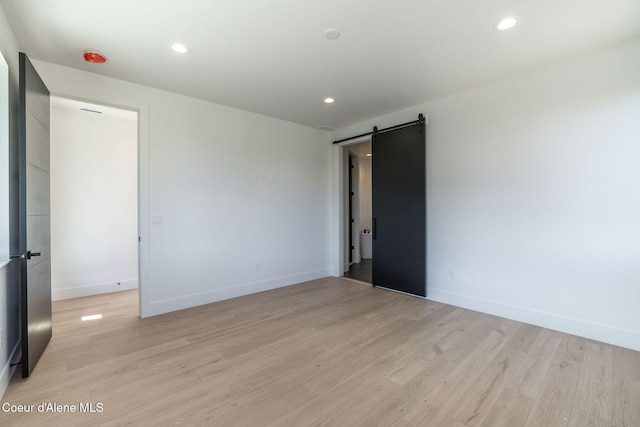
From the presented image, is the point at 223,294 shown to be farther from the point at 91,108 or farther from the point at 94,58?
the point at 91,108

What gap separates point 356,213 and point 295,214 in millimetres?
2348

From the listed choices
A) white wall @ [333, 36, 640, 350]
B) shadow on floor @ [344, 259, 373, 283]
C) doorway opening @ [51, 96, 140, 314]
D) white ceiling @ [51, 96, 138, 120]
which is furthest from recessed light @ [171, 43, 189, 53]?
shadow on floor @ [344, 259, 373, 283]

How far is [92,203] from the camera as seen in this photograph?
423 cm

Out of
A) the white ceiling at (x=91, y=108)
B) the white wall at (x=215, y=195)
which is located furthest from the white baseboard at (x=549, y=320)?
the white ceiling at (x=91, y=108)

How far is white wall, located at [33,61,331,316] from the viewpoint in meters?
3.33

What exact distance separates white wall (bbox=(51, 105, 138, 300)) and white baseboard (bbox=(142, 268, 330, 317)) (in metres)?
1.64

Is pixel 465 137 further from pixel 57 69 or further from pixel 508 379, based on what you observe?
pixel 57 69

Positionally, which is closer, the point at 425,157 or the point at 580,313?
the point at 580,313

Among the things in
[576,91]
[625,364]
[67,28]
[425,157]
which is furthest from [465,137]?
[67,28]

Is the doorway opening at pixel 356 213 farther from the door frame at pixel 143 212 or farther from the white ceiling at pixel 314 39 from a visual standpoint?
the door frame at pixel 143 212

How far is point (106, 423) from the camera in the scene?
5.39ft

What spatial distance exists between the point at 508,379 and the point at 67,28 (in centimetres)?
454

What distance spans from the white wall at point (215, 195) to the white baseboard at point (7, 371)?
3.77 ft

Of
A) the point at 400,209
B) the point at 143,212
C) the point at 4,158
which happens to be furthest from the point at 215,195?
the point at 400,209
